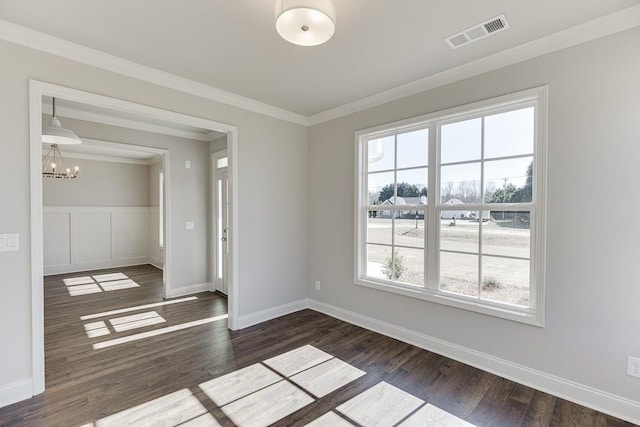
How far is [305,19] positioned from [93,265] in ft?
25.1

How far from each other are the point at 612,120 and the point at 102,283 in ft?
24.1

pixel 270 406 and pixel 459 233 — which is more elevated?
pixel 459 233

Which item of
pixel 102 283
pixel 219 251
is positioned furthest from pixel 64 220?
pixel 219 251

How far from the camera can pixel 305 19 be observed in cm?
154

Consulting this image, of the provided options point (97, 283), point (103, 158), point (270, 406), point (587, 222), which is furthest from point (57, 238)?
point (587, 222)

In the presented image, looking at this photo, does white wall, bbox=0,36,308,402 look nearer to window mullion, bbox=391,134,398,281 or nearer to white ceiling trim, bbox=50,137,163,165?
white ceiling trim, bbox=50,137,163,165

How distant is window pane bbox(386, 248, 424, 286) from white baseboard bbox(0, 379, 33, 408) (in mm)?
3268

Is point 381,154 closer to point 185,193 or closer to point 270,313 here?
point 270,313

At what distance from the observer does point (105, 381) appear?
2.45m

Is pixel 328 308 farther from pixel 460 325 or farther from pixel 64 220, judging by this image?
pixel 64 220

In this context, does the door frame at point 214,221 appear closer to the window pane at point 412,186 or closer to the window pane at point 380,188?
the window pane at point 380,188

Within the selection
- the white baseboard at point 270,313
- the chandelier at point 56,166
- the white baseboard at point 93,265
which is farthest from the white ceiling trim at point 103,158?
the white baseboard at point 270,313

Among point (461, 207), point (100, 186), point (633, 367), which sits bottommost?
point (633, 367)

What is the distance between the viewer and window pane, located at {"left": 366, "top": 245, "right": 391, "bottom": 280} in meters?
3.48
